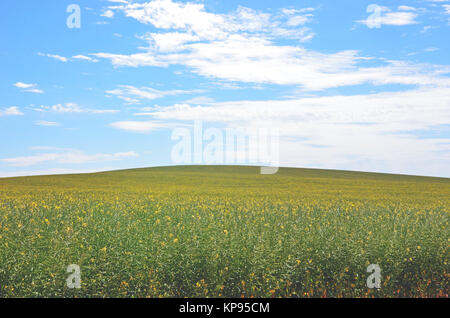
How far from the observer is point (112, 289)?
8.66 meters

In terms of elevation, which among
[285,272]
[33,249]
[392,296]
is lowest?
[392,296]

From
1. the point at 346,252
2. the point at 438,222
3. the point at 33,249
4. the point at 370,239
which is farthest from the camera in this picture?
the point at 438,222

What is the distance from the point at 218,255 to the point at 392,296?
4315mm

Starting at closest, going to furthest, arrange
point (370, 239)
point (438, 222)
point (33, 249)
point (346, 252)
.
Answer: point (33, 249), point (346, 252), point (370, 239), point (438, 222)

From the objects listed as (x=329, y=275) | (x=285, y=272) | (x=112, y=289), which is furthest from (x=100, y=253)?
(x=329, y=275)

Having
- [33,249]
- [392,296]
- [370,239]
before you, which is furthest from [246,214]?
[33,249]

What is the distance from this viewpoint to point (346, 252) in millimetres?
10266

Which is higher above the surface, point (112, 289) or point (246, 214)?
point (246, 214)
